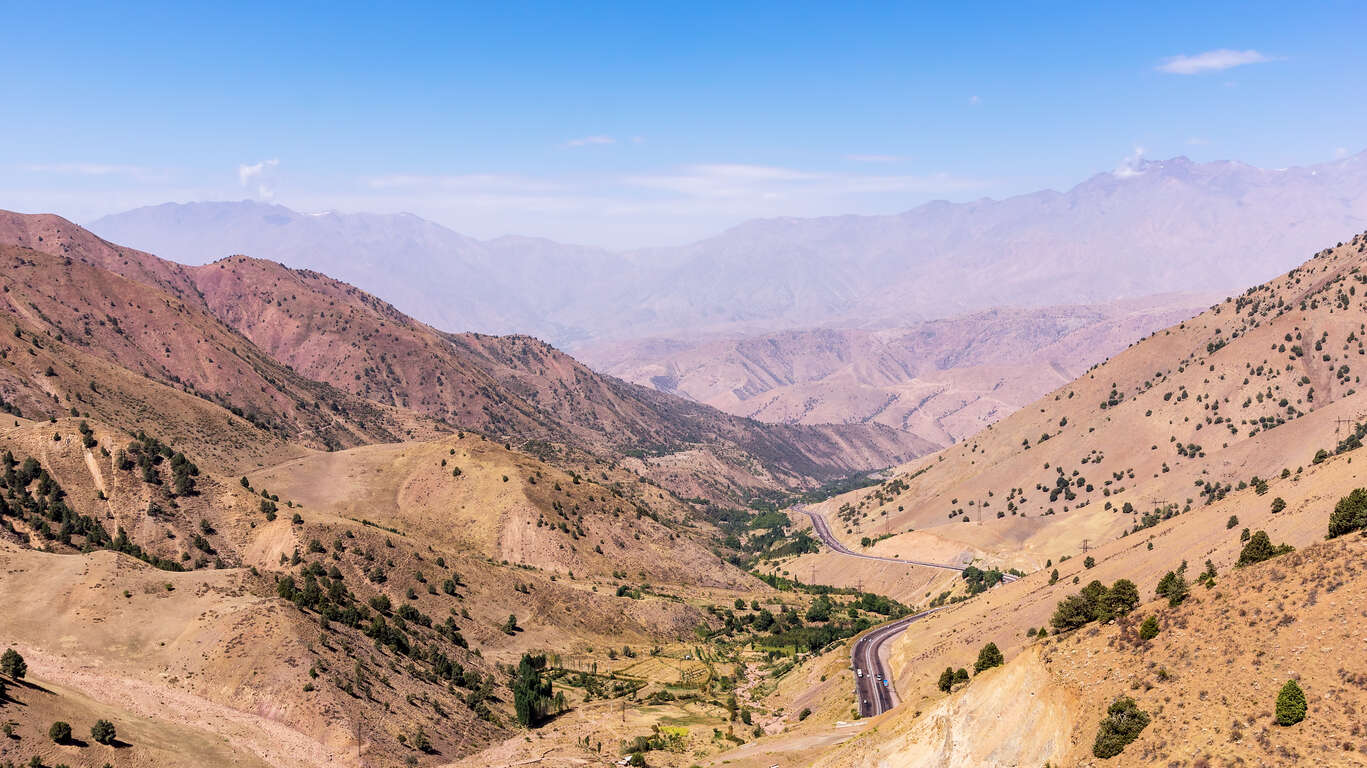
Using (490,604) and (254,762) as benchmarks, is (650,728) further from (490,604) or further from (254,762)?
(490,604)

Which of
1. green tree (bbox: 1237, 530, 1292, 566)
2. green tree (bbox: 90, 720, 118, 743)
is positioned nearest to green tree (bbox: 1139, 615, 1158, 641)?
green tree (bbox: 1237, 530, 1292, 566)

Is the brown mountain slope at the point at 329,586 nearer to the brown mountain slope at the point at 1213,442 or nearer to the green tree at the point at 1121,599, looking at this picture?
the green tree at the point at 1121,599

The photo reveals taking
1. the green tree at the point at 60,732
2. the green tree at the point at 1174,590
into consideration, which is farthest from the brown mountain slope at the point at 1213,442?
the green tree at the point at 60,732

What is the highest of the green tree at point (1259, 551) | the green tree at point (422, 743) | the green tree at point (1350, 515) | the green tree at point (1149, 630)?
the green tree at point (1350, 515)

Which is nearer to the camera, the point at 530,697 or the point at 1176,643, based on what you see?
the point at 1176,643

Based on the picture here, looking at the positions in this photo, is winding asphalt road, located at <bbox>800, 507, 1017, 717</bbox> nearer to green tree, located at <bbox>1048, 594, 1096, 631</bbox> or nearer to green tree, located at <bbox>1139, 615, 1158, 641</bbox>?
green tree, located at <bbox>1048, 594, 1096, 631</bbox>

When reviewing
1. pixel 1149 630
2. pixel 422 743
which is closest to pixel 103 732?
pixel 422 743

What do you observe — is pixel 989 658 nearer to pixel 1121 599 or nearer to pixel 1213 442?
Answer: pixel 1121 599
